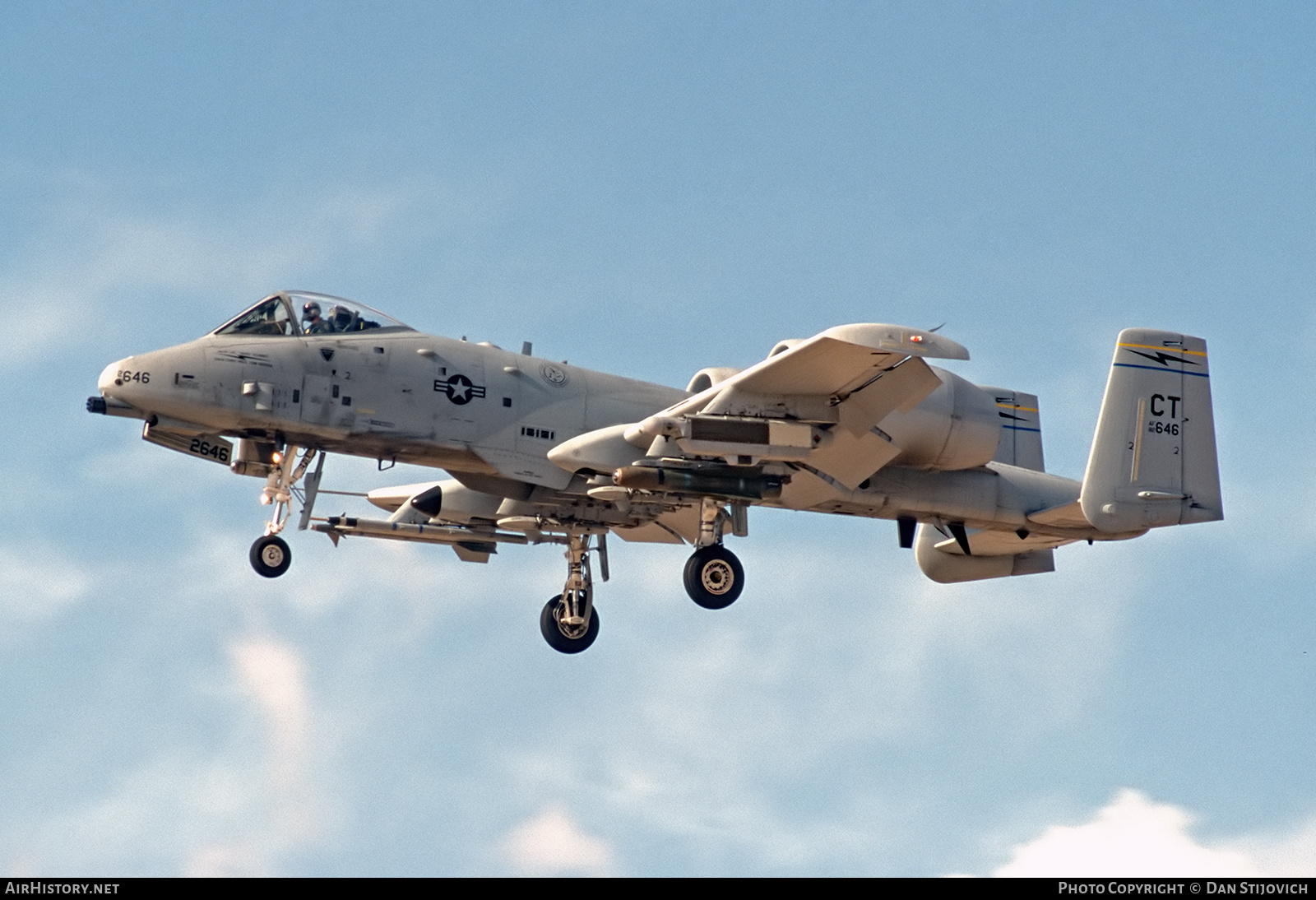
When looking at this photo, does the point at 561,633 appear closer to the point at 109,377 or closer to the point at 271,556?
the point at 271,556

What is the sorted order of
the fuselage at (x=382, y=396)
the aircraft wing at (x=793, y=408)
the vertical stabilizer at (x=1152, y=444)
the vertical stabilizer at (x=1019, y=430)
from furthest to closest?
the vertical stabilizer at (x=1019, y=430)
the vertical stabilizer at (x=1152, y=444)
the fuselage at (x=382, y=396)
the aircraft wing at (x=793, y=408)

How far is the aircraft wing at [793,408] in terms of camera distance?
21562 millimetres

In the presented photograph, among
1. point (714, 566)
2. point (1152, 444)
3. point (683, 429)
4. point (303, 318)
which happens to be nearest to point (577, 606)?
point (714, 566)

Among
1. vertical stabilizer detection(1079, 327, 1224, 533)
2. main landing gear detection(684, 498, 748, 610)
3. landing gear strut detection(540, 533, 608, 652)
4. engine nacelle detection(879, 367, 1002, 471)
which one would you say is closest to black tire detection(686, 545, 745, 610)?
main landing gear detection(684, 498, 748, 610)

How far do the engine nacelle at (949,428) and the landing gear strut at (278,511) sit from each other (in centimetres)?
782

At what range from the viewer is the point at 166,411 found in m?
22.6

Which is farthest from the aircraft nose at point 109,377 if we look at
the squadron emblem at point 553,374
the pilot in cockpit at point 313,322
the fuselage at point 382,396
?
the squadron emblem at point 553,374

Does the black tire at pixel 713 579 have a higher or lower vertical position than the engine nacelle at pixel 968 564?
lower

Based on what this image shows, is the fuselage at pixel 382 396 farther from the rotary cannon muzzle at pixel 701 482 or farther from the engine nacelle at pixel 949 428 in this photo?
the engine nacelle at pixel 949 428

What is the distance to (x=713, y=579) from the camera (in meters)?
23.4
